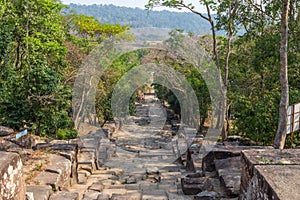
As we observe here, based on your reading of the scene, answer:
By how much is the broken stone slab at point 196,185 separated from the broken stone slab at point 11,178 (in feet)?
11.9

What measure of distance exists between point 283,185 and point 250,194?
87 centimetres

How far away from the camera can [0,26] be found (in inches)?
436

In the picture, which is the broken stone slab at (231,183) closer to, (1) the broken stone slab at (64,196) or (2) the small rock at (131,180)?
(1) the broken stone slab at (64,196)

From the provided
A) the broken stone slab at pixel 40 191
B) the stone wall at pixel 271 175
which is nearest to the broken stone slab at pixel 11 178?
the broken stone slab at pixel 40 191

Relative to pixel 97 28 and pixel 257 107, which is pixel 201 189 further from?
pixel 97 28

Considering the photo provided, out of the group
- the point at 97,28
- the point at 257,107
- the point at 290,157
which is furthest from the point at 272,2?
the point at 97,28

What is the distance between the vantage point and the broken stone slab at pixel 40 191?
508 cm

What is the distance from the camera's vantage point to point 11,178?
3.43 metres

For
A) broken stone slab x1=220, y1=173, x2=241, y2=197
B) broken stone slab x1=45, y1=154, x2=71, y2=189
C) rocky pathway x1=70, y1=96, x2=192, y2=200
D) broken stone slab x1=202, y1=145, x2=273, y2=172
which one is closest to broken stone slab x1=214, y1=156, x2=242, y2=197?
broken stone slab x1=220, y1=173, x2=241, y2=197

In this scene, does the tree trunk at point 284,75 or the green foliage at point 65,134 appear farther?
the green foliage at point 65,134

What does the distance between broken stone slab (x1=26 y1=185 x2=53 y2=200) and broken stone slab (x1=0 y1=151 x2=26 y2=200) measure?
131 centimetres

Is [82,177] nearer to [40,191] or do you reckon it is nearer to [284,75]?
[40,191]

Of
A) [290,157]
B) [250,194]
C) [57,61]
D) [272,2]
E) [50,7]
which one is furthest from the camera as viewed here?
[57,61]

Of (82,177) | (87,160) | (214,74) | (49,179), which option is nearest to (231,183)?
(49,179)
